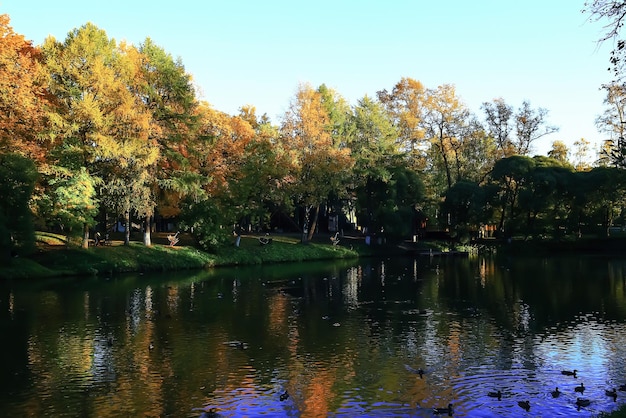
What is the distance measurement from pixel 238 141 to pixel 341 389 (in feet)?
159

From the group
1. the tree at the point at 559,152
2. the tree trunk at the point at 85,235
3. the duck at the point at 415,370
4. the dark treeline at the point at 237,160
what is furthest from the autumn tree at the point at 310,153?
the duck at the point at 415,370

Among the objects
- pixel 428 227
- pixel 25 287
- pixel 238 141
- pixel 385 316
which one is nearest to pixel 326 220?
pixel 428 227

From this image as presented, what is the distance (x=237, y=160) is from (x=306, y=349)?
42914 mm

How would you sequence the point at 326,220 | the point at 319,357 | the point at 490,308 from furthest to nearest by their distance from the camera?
the point at 326,220 < the point at 490,308 < the point at 319,357

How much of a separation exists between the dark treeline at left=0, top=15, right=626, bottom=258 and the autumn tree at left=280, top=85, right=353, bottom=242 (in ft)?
0.52

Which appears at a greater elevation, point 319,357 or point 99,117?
point 99,117

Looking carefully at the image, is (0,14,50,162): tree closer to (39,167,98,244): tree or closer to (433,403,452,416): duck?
(39,167,98,244): tree

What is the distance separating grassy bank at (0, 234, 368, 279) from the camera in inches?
1742

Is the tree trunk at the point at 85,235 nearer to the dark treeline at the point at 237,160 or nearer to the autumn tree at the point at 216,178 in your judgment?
the dark treeline at the point at 237,160

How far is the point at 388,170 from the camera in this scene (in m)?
74.4

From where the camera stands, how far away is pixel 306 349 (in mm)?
21219

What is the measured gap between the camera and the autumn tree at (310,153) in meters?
65.9

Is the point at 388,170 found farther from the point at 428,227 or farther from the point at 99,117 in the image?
the point at 99,117

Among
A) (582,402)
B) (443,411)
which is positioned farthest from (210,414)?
(582,402)
